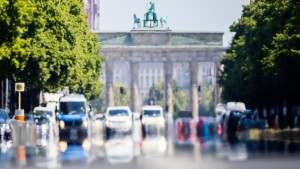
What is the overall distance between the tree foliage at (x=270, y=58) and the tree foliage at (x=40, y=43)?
679 inches

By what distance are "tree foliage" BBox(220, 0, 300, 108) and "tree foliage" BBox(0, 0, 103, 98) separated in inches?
679

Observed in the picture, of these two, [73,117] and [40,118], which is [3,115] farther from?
[40,118]

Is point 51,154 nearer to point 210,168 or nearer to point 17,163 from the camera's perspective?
point 17,163

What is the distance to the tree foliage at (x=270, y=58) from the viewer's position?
80.8 m

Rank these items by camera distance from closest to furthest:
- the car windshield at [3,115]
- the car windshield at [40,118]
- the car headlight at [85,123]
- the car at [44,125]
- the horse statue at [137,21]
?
1. the car windshield at [3,115]
2. the car at [44,125]
3. the car headlight at [85,123]
4. the car windshield at [40,118]
5. the horse statue at [137,21]

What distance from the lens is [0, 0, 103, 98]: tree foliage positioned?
57.6 meters

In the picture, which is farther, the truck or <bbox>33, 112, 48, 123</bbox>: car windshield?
<bbox>33, 112, 48, 123</bbox>: car windshield

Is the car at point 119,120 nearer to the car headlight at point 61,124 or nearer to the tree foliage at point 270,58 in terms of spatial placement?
the car headlight at point 61,124

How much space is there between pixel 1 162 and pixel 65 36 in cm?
5602

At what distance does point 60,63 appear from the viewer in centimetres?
8544

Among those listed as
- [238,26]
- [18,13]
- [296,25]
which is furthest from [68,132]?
[238,26]

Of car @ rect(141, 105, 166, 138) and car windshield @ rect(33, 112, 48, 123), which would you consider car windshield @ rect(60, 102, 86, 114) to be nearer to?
car windshield @ rect(33, 112, 48, 123)

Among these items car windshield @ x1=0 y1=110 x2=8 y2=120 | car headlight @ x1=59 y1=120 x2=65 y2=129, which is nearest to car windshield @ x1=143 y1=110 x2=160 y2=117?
car headlight @ x1=59 y1=120 x2=65 y2=129

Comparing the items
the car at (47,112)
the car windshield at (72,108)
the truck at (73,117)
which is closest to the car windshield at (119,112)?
the car at (47,112)
